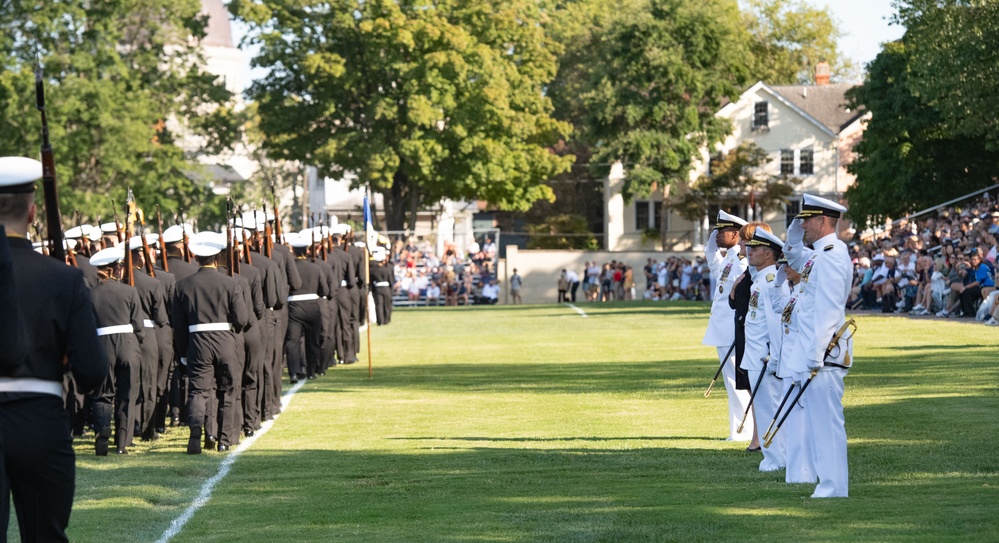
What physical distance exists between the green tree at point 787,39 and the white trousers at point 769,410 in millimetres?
82740

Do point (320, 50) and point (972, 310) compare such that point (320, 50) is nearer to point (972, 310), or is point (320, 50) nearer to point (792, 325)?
point (972, 310)

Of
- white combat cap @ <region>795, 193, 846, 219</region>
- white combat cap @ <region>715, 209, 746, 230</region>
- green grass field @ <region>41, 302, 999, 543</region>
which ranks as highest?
white combat cap @ <region>795, 193, 846, 219</region>

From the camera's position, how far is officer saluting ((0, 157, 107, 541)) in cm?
702

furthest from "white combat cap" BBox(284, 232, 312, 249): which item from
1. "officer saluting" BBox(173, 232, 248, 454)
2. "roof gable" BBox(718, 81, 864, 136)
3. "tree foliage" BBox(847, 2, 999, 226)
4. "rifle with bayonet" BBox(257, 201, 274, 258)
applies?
"roof gable" BBox(718, 81, 864, 136)

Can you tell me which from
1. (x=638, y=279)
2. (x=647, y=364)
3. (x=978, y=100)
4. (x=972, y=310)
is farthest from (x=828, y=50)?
(x=647, y=364)

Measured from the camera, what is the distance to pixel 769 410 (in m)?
13.6

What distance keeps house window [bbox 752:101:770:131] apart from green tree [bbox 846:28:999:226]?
27.4 meters

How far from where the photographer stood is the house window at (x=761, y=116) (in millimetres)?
85500

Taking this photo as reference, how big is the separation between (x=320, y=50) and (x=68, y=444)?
62.3m

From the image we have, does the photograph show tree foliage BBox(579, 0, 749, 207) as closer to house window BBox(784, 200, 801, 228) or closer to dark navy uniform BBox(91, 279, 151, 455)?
house window BBox(784, 200, 801, 228)

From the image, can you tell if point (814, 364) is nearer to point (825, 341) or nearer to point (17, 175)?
point (825, 341)

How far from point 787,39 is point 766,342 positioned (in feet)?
290

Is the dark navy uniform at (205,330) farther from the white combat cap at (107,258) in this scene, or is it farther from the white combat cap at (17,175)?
the white combat cap at (17,175)

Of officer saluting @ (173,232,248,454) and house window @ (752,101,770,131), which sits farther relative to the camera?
house window @ (752,101,770,131)
